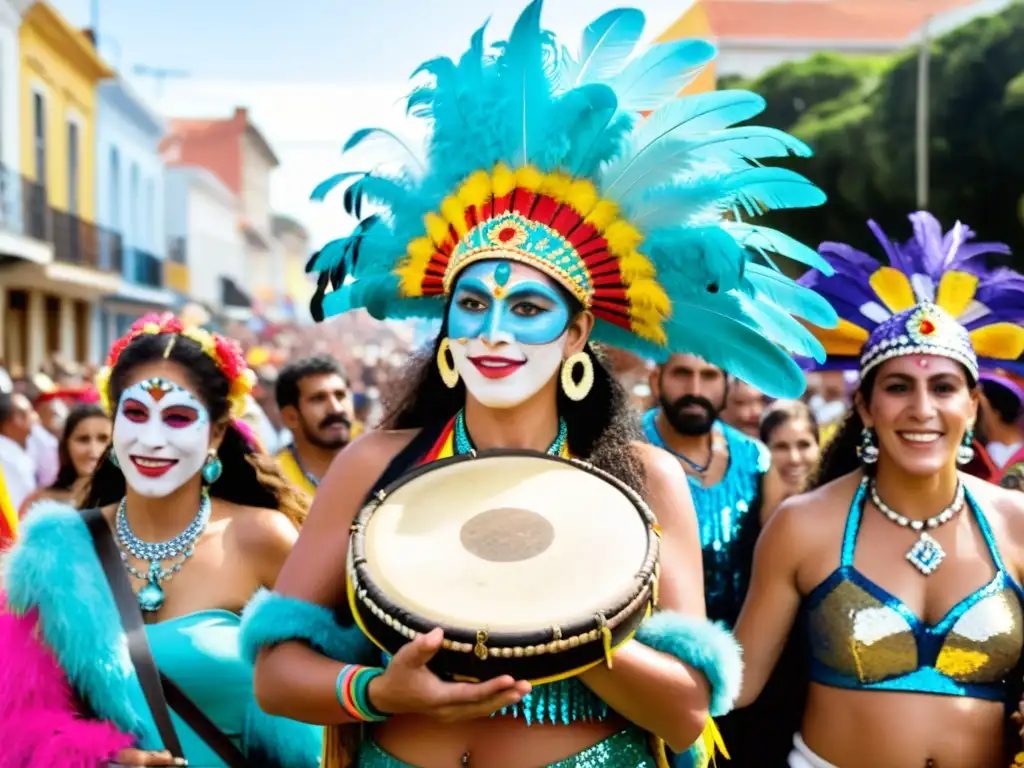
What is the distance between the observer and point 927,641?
125 inches

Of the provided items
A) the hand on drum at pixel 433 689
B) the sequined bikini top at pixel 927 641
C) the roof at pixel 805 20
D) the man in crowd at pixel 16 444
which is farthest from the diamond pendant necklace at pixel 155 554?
the roof at pixel 805 20

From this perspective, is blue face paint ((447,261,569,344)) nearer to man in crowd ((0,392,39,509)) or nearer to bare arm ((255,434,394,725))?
bare arm ((255,434,394,725))

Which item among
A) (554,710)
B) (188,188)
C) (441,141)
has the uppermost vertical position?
(188,188)

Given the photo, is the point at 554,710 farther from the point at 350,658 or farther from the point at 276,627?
the point at 276,627

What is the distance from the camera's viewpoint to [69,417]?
6.19 metres

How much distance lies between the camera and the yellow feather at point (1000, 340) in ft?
12.3

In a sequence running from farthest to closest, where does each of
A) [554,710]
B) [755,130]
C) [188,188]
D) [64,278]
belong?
1. [188,188]
2. [64,278]
3. [755,130]
4. [554,710]

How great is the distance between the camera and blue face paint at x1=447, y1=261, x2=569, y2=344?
2500 millimetres

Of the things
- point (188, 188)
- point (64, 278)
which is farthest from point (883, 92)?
point (188, 188)

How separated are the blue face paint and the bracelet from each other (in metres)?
0.70

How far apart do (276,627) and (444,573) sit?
0.41 meters

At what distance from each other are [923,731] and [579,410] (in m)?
1.31

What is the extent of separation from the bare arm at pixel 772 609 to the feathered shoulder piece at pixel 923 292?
1.92 feet

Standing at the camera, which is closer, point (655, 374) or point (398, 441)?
point (398, 441)
